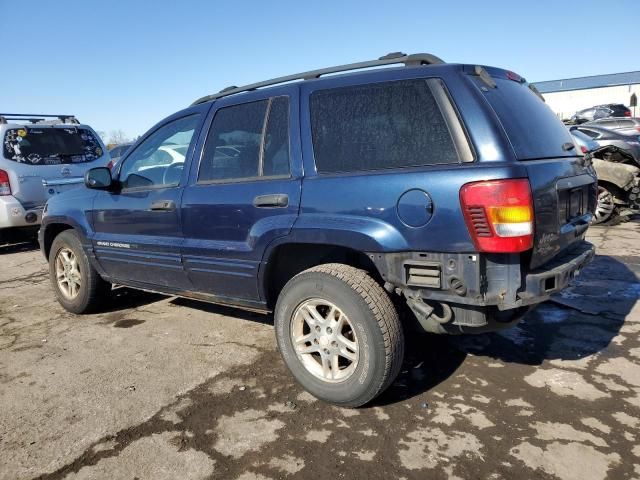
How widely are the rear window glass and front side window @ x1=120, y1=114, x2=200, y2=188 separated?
217 cm

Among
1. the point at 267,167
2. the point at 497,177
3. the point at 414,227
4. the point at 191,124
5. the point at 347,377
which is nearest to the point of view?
the point at 497,177

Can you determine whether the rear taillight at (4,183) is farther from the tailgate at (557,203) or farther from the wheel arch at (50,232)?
the tailgate at (557,203)

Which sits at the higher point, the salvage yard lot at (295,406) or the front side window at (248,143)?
the front side window at (248,143)

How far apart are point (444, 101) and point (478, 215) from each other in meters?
0.65

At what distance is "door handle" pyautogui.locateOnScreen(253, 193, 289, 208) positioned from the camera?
9.86 ft

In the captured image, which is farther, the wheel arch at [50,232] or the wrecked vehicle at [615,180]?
the wrecked vehicle at [615,180]

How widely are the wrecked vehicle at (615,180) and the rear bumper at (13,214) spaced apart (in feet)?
27.9

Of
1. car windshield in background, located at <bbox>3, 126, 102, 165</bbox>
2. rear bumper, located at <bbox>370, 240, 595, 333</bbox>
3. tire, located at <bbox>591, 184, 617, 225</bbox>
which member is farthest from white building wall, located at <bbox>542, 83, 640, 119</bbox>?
rear bumper, located at <bbox>370, 240, 595, 333</bbox>

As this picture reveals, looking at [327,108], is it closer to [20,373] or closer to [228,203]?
[228,203]

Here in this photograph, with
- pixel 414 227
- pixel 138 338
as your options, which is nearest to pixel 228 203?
pixel 414 227

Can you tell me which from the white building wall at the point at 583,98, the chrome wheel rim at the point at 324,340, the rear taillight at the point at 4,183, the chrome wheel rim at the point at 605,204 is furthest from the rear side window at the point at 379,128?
the white building wall at the point at 583,98

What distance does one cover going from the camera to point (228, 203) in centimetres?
329

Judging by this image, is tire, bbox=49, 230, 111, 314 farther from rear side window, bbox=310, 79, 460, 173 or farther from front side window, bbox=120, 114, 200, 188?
rear side window, bbox=310, 79, 460, 173

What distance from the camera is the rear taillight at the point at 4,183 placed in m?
7.26
